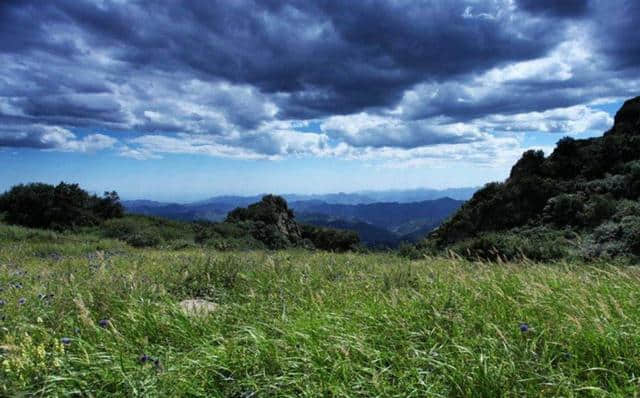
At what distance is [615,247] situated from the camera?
15945mm

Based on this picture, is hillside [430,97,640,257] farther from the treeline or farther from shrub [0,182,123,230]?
shrub [0,182,123,230]

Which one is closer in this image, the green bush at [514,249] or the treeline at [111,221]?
the green bush at [514,249]

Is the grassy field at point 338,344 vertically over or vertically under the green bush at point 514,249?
over

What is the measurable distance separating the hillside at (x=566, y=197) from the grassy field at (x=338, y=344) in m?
13.7

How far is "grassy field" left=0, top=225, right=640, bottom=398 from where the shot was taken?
3664mm

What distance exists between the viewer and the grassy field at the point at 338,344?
12.0ft

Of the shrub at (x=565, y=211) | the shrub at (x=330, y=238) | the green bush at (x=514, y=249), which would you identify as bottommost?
the shrub at (x=330, y=238)

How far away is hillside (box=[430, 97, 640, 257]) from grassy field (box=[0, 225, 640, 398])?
13.7 m

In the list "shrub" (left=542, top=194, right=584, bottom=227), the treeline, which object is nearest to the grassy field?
"shrub" (left=542, top=194, right=584, bottom=227)

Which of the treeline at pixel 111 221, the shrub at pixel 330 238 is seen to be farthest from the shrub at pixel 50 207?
the shrub at pixel 330 238

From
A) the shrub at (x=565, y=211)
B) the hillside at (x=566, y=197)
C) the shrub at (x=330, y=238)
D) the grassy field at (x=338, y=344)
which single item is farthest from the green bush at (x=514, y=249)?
the shrub at (x=330, y=238)

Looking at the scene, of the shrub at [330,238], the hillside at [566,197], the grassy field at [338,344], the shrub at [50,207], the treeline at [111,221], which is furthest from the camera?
the shrub at [330,238]

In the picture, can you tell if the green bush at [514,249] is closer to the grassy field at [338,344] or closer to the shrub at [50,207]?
the grassy field at [338,344]

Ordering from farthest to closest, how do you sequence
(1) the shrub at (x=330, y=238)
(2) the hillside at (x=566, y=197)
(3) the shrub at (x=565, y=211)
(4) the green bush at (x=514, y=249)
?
(1) the shrub at (x=330, y=238) → (3) the shrub at (x=565, y=211) → (2) the hillside at (x=566, y=197) → (4) the green bush at (x=514, y=249)
